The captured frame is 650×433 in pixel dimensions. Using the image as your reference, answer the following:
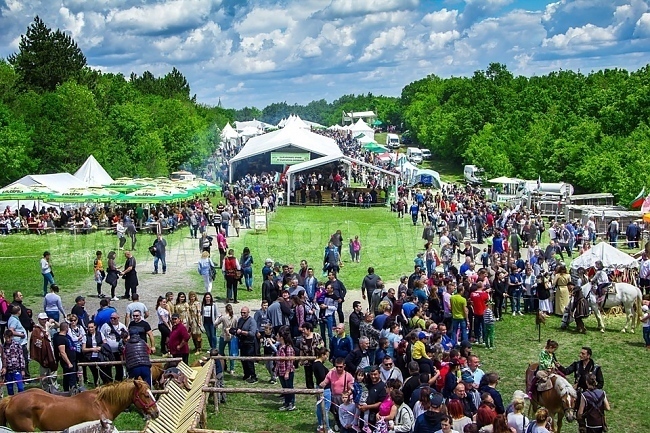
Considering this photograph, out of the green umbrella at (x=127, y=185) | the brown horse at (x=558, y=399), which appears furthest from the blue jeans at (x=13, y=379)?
the green umbrella at (x=127, y=185)

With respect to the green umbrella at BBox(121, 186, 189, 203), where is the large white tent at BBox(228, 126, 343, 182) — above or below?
above

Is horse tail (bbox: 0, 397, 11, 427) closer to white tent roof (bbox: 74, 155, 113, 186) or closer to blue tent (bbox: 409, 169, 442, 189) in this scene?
white tent roof (bbox: 74, 155, 113, 186)

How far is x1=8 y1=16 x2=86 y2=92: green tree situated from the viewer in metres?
59.9

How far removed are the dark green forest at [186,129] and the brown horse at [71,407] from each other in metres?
31.6

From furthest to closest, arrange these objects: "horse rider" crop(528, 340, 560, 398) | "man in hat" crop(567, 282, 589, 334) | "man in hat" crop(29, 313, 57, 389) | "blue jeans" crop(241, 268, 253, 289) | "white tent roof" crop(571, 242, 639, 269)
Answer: "blue jeans" crop(241, 268, 253, 289)
"white tent roof" crop(571, 242, 639, 269)
"man in hat" crop(567, 282, 589, 334)
"man in hat" crop(29, 313, 57, 389)
"horse rider" crop(528, 340, 560, 398)

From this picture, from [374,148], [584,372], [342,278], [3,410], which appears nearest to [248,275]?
[342,278]

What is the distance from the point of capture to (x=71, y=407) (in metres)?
10.1

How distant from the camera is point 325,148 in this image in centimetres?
5512

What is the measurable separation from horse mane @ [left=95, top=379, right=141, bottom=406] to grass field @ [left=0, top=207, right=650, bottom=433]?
210cm

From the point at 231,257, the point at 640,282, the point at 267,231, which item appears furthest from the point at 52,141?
the point at 640,282

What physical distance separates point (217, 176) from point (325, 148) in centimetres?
994

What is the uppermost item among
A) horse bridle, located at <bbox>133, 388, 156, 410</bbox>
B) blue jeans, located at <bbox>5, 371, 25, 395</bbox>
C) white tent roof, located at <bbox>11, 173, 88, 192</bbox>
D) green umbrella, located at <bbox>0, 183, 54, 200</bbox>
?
white tent roof, located at <bbox>11, 173, 88, 192</bbox>

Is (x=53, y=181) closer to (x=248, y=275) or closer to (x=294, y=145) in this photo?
(x=294, y=145)

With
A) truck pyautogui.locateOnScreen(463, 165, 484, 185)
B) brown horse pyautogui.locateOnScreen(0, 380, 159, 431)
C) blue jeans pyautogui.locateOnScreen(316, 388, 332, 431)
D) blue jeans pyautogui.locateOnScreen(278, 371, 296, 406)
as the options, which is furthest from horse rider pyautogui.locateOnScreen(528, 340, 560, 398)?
truck pyautogui.locateOnScreen(463, 165, 484, 185)
